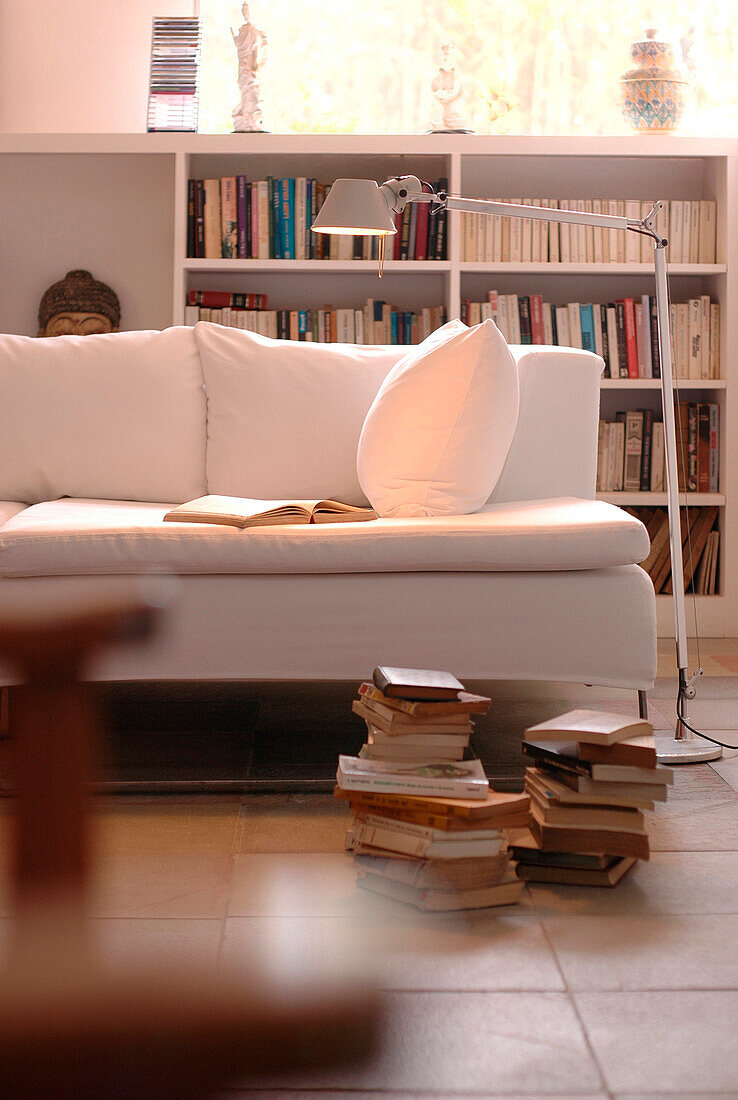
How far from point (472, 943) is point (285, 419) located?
1.75 metres

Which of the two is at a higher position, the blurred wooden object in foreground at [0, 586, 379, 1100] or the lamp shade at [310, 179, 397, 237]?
the lamp shade at [310, 179, 397, 237]

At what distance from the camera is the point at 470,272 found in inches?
165

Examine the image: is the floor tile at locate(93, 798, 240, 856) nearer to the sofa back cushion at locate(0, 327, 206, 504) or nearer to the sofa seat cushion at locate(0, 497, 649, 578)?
the sofa seat cushion at locate(0, 497, 649, 578)

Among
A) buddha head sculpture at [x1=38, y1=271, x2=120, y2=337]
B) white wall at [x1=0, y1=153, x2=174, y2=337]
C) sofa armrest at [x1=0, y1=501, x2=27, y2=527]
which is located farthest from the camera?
white wall at [x1=0, y1=153, x2=174, y2=337]

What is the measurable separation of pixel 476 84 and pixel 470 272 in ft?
2.68

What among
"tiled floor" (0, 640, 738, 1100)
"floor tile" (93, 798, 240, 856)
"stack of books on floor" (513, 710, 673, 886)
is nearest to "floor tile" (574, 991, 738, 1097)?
"tiled floor" (0, 640, 738, 1100)

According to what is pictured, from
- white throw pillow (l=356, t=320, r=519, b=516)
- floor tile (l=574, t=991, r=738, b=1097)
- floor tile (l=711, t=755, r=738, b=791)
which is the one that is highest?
white throw pillow (l=356, t=320, r=519, b=516)

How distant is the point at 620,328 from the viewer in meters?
4.12

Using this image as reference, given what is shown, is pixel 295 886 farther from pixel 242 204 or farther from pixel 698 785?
pixel 242 204

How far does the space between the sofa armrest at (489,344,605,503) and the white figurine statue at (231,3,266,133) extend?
177cm

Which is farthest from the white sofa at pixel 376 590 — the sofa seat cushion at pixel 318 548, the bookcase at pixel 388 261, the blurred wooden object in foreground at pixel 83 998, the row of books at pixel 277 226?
the row of books at pixel 277 226

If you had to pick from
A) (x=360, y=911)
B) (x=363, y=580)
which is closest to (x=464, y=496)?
(x=363, y=580)

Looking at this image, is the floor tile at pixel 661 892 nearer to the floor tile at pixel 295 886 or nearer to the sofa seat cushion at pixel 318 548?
the floor tile at pixel 295 886

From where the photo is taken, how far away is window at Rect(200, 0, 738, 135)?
4363 mm
